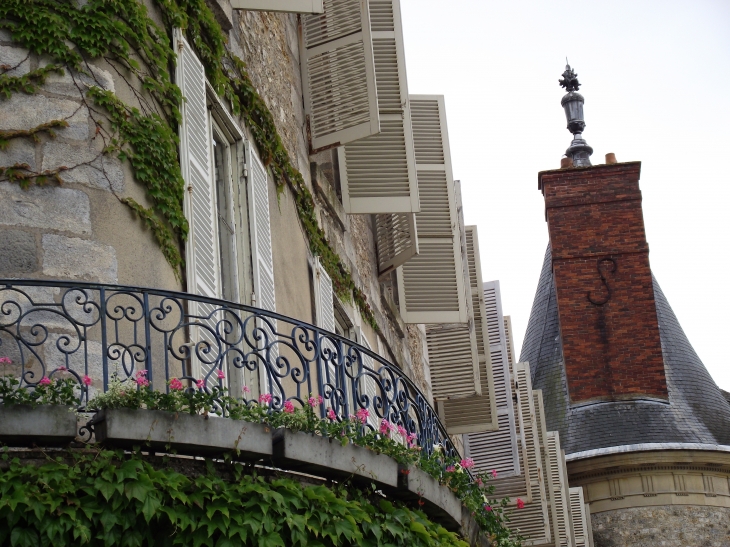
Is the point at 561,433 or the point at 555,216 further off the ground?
the point at 555,216

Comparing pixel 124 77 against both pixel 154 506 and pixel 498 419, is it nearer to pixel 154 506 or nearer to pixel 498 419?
pixel 154 506

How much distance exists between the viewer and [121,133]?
8000 millimetres

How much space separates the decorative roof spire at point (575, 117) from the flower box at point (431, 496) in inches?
965

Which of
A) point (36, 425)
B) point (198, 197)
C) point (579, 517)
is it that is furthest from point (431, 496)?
point (579, 517)

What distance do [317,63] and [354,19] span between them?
1.58ft

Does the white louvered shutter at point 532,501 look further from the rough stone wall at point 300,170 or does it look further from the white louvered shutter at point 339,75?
the white louvered shutter at point 339,75

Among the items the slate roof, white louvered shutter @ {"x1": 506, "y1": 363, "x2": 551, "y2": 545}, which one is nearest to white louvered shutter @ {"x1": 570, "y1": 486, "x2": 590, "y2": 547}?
the slate roof

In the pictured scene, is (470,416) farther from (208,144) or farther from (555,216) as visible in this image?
(555,216)

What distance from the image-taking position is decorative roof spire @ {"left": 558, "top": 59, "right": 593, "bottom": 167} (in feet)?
109

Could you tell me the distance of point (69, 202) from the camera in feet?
25.1

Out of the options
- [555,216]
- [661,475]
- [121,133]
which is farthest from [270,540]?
[555,216]

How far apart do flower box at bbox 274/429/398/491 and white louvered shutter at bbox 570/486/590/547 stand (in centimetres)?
1713

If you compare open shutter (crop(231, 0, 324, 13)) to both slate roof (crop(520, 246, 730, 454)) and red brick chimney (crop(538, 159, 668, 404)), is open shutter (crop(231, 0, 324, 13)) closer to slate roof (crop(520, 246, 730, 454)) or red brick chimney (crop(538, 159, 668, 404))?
slate roof (crop(520, 246, 730, 454))

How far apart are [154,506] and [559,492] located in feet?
54.8
